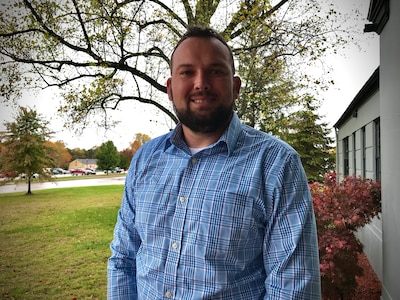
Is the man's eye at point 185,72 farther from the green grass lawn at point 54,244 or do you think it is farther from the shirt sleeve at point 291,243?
the green grass lawn at point 54,244

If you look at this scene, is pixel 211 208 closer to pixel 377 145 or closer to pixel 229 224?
pixel 229 224

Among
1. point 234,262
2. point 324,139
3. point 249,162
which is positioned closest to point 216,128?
point 249,162

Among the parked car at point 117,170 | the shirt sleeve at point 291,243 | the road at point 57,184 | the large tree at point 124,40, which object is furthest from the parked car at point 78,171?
the shirt sleeve at point 291,243

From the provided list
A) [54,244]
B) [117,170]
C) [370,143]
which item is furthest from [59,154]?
[370,143]

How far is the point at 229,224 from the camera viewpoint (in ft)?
2.84

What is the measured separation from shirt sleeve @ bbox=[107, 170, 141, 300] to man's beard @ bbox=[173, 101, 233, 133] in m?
0.26

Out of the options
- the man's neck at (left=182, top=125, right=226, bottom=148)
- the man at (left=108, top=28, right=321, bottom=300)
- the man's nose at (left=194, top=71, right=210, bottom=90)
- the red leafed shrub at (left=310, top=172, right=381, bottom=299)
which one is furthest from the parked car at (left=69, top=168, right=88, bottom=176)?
the man's nose at (left=194, top=71, right=210, bottom=90)

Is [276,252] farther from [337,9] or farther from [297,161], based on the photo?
[337,9]

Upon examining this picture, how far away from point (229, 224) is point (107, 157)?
133 inches

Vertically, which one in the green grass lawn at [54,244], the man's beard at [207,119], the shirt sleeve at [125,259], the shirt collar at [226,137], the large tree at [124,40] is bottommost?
the green grass lawn at [54,244]

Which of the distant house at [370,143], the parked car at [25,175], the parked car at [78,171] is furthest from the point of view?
the parked car at [78,171]

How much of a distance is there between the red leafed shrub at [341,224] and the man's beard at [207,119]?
2.17 meters

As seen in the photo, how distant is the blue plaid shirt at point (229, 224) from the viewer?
83cm

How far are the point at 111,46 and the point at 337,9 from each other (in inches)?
105
